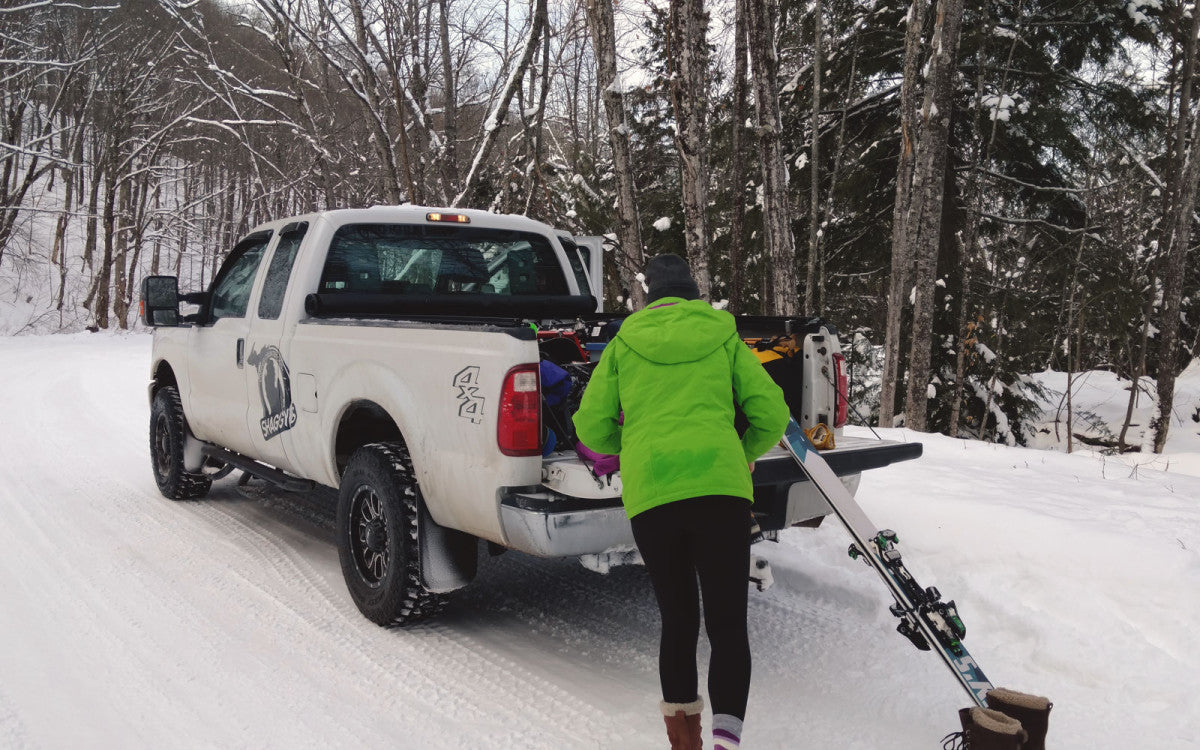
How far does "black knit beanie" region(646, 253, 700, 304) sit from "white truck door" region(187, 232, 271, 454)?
355 centimetres

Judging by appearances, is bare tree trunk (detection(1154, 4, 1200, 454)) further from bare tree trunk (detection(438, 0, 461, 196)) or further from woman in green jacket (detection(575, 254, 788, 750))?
woman in green jacket (detection(575, 254, 788, 750))

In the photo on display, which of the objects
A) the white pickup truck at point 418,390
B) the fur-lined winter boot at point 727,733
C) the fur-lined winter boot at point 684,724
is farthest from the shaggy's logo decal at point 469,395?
the fur-lined winter boot at point 727,733

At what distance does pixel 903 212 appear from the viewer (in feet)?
39.1

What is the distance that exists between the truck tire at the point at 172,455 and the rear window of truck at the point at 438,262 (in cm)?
249

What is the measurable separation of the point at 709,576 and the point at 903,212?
1054cm

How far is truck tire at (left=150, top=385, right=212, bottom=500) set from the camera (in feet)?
21.7

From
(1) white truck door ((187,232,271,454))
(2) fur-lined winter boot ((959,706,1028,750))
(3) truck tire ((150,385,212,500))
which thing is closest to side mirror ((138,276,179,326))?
(1) white truck door ((187,232,271,454))

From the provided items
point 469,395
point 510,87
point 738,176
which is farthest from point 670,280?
point 738,176

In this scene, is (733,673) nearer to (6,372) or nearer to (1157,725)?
(1157,725)

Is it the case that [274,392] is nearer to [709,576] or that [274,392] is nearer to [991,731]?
[709,576]

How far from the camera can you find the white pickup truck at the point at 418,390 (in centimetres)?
336

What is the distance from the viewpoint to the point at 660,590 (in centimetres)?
276

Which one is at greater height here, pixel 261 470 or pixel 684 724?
pixel 261 470

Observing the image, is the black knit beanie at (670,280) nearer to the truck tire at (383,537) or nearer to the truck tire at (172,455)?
the truck tire at (383,537)
